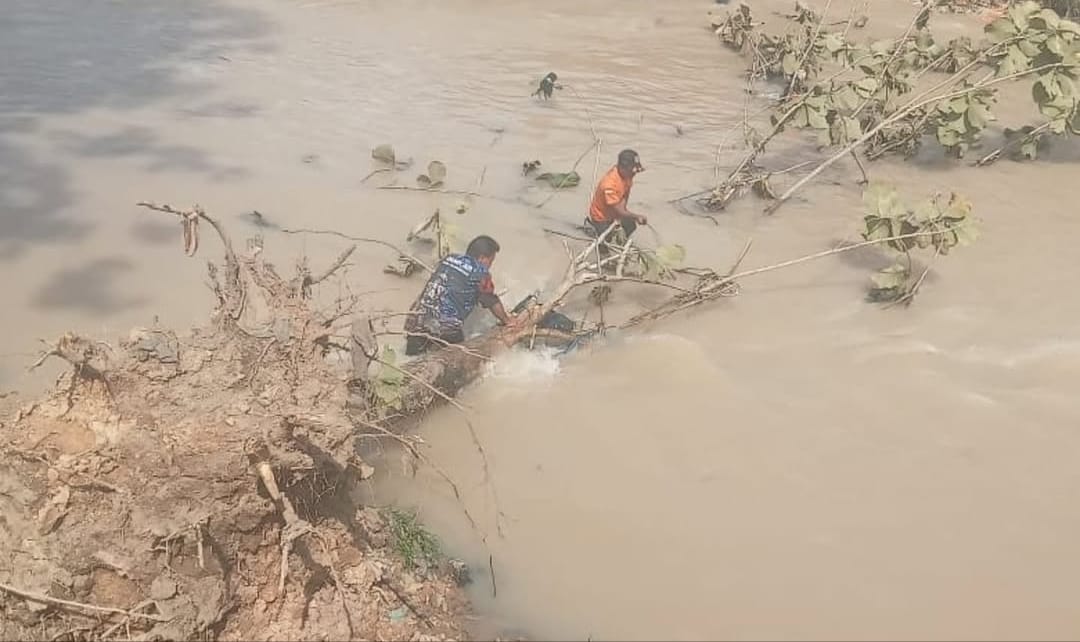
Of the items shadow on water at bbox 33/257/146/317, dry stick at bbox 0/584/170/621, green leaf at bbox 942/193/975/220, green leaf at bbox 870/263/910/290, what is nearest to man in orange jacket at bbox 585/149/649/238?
green leaf at bbox 870/263/910/290

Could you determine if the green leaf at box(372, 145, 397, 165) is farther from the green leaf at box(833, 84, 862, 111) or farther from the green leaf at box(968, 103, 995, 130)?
the green leaf at box(968, 103, 995, 130)

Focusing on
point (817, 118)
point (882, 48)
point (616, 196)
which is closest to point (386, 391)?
point (616, 196)

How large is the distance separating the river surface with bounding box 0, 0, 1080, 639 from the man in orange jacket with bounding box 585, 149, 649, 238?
1.70ft

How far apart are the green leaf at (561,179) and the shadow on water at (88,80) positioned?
271 cm

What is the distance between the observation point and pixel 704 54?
12.1 metres

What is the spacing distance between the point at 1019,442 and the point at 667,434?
1.92m

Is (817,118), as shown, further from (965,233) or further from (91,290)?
(91,290)

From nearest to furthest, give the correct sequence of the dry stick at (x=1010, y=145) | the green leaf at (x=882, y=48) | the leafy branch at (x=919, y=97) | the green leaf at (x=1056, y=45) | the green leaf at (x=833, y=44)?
the green leaf at (x=1056, y=45) → the leafy branch at (x=919, y=97) → the green leaf at (x=833, y=44) → the green leaf at (x=882, y=48) → the dry stick at (x=1010, y=145)

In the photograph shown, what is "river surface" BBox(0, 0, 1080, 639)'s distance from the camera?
4371mm

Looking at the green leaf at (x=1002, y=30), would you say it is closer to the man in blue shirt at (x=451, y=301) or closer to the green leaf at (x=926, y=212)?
the green leaf at (x=926, y=212)

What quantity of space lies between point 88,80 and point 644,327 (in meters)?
7.18

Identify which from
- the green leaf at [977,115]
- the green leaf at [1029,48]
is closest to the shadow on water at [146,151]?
the green leaf at [977,115]

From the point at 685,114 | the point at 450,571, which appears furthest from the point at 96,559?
the point at 685,114

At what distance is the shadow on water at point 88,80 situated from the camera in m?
7.55
